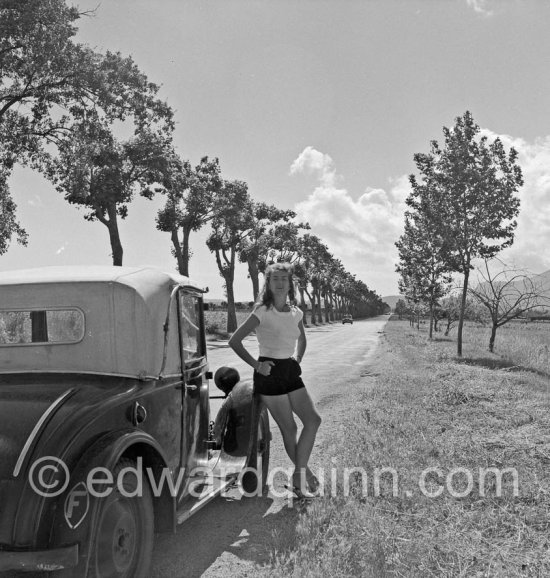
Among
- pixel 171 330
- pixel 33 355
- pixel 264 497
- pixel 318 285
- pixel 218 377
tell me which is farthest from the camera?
pixel 318 285

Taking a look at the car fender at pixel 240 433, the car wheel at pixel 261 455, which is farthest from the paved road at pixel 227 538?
the car fender at pixel 240 433

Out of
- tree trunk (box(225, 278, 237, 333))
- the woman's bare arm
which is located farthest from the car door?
tree trunk (box(225, 278, 237, 333))

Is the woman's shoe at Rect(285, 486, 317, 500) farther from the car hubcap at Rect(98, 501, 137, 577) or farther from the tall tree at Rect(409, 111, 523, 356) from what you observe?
the tall tree at Rect(409, 111, 523, 356)

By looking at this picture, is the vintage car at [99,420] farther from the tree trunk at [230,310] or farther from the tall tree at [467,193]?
the tree trunk at [230,310]

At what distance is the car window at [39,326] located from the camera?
3.07 m

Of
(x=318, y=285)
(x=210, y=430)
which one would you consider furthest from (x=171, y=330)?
(x=318, y=285)

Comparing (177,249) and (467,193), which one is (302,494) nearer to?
(467,193)

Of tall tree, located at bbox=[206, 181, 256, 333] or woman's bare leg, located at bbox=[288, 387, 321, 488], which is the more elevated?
tall tree, located at bbox=[206, 181, 256, 333]

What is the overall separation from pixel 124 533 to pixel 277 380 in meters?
1.73

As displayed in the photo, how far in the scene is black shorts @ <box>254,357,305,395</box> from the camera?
163 inches

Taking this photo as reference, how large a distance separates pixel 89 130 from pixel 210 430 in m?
13.3

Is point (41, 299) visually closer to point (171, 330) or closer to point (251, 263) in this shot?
point (171, 330)

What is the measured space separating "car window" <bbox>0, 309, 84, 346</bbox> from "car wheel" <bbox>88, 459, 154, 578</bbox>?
0.86m

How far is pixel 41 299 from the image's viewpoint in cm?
306
